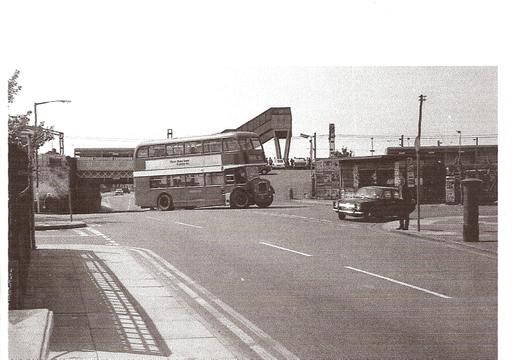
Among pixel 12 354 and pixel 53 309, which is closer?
pixel 12 354

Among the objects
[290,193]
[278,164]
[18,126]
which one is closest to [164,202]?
[278,164]

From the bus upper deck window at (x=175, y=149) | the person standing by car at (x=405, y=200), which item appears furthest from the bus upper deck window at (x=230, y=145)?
the person standing by car at (x=405, y=200)

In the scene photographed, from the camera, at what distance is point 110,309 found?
729cm

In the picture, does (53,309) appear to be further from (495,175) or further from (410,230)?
(410,230)

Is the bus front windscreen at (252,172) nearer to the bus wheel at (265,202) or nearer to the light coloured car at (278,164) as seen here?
the light coloured car at (278,164)

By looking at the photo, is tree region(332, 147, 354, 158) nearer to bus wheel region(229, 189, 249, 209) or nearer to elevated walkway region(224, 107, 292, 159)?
elevated walkway region(224, 107, 292, 159)

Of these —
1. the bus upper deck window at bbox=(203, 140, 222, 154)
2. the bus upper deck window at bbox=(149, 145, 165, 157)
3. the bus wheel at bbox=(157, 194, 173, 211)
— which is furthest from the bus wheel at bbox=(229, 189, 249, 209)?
the bus upper deck window at bbox=(149, 145, 165, 157)

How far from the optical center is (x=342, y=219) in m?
13.2

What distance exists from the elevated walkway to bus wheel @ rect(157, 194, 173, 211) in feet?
6.03

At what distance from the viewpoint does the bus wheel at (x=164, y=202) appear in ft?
29.5

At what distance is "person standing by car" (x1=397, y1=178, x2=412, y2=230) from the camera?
11.4 m
